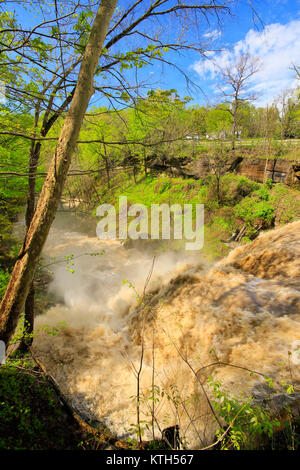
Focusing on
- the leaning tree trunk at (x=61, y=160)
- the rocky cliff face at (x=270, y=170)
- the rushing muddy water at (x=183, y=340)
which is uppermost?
the rocky cliff face at (x=270, y=170)

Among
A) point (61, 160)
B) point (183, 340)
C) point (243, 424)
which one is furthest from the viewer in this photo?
point (183, 340)

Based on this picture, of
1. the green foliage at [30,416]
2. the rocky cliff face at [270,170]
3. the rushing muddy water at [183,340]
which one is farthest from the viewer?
the rocky cliff face at [270,170]

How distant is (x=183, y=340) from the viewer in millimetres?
4273

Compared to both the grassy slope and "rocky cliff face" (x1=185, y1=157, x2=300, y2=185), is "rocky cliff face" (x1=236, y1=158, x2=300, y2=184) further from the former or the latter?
the grassy slope

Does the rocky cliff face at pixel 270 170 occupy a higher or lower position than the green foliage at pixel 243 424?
higher

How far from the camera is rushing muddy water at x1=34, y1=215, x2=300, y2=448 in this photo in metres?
3.04

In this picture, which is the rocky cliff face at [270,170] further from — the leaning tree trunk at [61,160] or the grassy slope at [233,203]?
the leaning tree trunk at [61,160]

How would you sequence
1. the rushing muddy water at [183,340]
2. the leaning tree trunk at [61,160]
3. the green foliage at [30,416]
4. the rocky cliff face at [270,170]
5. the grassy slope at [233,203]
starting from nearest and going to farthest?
1. the green foliage at [30,416]
2. the leaning tree trunk at [61,160]
3. the rushing muddy water at [183,340]
4. the grassy slope at [233,203]
5. the rocky cliff face at [270,170]

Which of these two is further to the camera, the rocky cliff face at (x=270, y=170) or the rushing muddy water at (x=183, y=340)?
the rocky cliff face at (x=270, y=170)

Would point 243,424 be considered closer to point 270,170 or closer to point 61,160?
point 61,160

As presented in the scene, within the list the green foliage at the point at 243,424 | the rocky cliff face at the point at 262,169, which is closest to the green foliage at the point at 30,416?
the green foliage at the point at 243,424

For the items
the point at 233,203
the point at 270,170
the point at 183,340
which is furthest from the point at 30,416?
the point at 270,170

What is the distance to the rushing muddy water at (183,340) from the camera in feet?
9.96

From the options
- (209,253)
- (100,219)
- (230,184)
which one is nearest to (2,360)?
(209,253)
